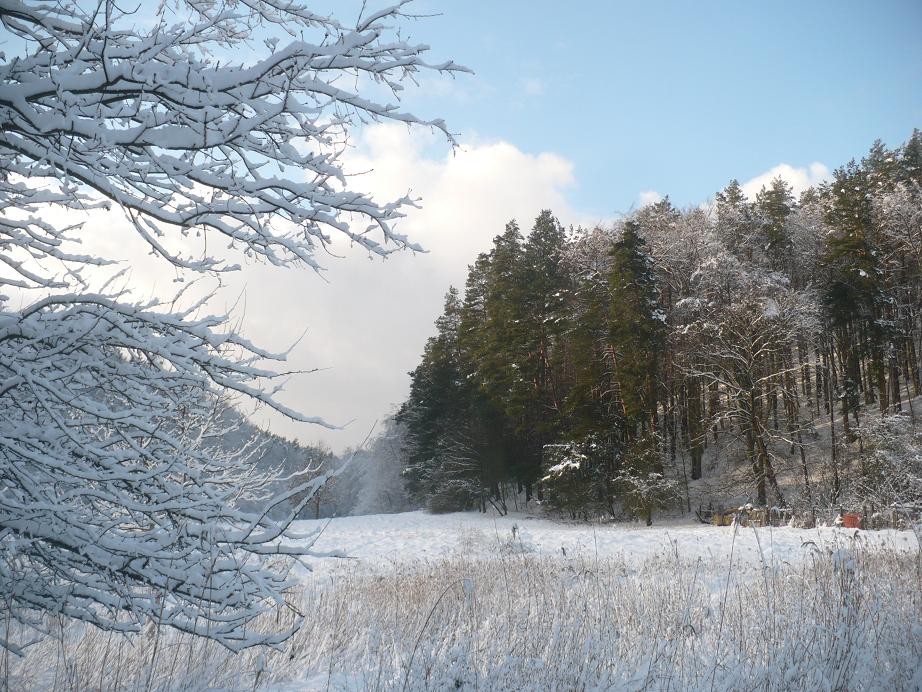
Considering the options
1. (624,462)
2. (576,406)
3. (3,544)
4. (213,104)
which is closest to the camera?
(213,104)

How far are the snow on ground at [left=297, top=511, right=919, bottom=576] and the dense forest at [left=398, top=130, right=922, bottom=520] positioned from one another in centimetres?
440

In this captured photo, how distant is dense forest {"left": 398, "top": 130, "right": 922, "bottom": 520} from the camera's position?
22.4 meters

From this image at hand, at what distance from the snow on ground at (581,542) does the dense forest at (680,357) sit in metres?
4.40

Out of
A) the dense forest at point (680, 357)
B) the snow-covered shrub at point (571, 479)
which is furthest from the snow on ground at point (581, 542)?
the dense forest at point (680, 357)

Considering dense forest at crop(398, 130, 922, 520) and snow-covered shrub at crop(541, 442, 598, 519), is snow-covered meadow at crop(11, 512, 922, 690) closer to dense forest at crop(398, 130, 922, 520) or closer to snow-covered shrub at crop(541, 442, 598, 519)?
dense forest at crop(398, 130, 922, 520)

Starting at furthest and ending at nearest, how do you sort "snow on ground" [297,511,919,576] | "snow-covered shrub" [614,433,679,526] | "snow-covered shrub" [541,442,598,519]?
"snow-covered shrub" [541,442,598,519], "snow-covered shrub" [614,433,679,526], "snow on ground" [297,511,919,576]

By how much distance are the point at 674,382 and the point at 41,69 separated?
2645 centimetres

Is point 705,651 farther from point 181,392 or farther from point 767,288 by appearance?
point 767,288

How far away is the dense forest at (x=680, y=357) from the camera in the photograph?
73.5ft

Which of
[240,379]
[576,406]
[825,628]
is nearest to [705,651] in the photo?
[825,628]

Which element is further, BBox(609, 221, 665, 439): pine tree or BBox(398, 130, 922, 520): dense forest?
BBox(609, 221, 665, 439): pine tree

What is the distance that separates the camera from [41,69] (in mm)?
2562

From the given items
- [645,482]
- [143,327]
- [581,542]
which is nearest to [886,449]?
[645,482]

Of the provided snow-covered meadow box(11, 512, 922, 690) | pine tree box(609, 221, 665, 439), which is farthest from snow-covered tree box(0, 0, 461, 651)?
pine tree box(609, 221, 665, 439)
